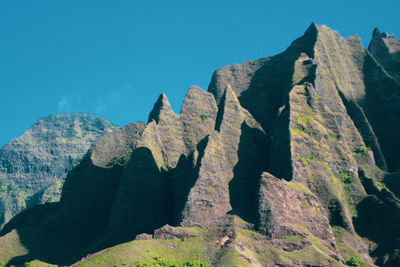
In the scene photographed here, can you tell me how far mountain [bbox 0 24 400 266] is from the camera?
5187 inches

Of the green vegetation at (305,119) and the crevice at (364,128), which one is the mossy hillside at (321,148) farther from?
the crevice at (364,128)

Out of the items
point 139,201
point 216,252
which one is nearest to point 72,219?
point 139,201

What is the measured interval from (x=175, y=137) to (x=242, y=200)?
4771 cm

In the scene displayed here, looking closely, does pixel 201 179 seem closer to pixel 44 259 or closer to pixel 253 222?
pixel 253 222

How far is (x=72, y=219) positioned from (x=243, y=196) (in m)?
52.5

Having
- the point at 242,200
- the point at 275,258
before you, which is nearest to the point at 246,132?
the point at 242,200

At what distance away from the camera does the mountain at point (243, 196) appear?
132m

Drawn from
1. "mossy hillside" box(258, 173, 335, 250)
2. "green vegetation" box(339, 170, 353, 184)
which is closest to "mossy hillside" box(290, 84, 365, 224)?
"green vegetation" box(339, 170, 353, 184)

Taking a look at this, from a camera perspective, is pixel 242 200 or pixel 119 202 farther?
pixel 119 202

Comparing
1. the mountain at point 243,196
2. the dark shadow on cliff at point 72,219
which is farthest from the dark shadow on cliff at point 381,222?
the dark shadow on cliff at point 72,219

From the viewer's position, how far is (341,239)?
141250 millimetres

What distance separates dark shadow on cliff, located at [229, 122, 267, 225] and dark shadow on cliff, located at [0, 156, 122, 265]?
136 feet

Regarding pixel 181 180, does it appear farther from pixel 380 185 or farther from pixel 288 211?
pixel 380 185

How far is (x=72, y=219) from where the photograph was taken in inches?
6900
